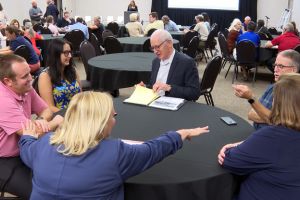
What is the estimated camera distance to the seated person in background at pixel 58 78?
9.52 feet

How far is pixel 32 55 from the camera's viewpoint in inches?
205

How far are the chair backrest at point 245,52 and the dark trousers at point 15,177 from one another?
17.0 ft

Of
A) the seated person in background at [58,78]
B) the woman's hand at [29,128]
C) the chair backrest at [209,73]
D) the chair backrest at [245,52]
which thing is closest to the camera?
the woman's hand at [29,128]

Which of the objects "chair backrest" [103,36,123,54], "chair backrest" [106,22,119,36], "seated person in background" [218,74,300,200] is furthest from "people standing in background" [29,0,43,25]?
"seated person in background" [218,74,300,200]

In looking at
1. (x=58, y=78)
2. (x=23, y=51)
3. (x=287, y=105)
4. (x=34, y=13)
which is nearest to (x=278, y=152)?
(x=287, y=105)

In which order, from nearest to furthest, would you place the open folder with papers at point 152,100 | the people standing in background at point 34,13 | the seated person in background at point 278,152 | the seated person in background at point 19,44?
the seated person in background at point 278,152
the open folder with papers at point 152,100
the seated person in background at point 19,44
the people standing in background at point 34,13

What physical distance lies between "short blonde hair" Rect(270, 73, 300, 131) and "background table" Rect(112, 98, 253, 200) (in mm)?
360

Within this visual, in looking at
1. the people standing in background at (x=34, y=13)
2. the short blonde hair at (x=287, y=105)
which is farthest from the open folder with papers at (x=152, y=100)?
the people standing in background at (x=34, y=13)

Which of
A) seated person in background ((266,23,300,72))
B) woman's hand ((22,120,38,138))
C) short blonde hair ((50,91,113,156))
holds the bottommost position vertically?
woman's hand ((22,120,38,138))

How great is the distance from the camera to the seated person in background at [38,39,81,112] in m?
2.90

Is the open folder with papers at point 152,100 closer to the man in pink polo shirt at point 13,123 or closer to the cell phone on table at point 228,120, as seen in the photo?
the cell phone on table at point 228,120

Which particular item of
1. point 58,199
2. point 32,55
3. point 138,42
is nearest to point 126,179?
point 58,199

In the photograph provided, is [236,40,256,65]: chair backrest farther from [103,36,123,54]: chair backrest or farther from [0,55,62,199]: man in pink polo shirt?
[0,55,62,199]: man in pink polo shirt

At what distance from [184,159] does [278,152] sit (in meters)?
0.46
